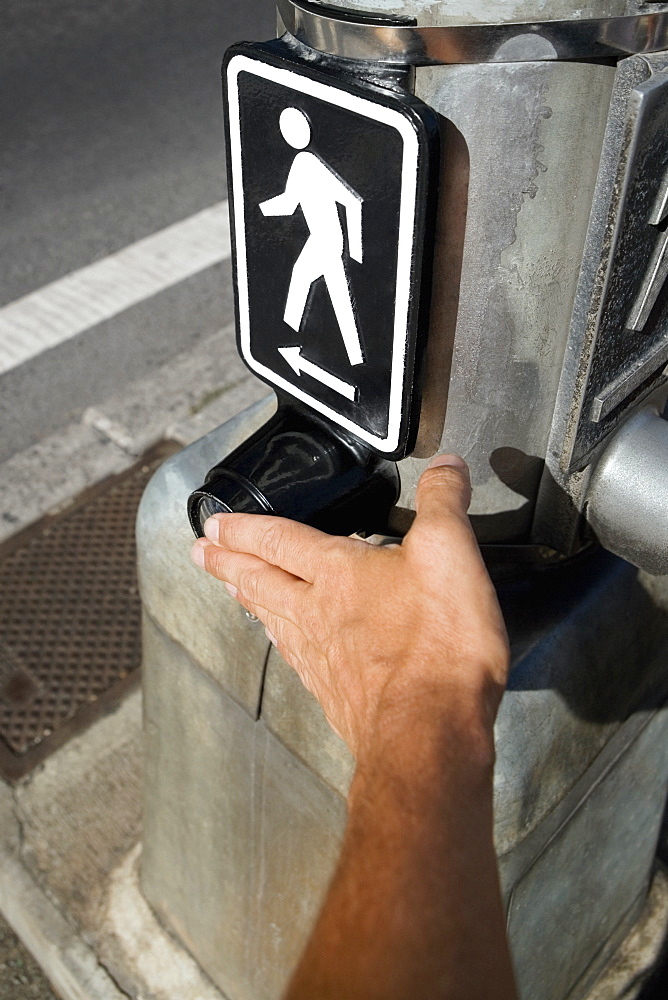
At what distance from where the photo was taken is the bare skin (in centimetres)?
76

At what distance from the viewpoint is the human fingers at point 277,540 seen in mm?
1048

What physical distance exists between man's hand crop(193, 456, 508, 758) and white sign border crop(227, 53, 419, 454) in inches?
4.0

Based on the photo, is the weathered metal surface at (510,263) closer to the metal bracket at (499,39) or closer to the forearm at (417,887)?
the metal bracket at (499,39)

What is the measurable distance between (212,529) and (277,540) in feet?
0.41

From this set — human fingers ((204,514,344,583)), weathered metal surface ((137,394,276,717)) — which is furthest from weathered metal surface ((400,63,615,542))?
weathered metal surface ((137,394,276,717))

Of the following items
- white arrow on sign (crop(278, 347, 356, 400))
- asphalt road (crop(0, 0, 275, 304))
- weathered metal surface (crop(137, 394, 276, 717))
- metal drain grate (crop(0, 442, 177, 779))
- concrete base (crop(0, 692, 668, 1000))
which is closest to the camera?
white arrow on sign (crop(278, 347, 356, 400))

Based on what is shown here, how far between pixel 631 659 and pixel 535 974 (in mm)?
603

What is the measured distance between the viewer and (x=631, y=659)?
1.42 meters

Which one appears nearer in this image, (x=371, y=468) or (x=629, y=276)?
(x=629, y=276)

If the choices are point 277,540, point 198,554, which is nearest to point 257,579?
point 277,540

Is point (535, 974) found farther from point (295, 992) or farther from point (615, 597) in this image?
point (295, 992)

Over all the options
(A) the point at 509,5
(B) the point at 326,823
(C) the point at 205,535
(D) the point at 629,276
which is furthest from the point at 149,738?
(A) the point at 509,5

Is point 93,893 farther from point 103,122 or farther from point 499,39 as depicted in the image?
point 103,122

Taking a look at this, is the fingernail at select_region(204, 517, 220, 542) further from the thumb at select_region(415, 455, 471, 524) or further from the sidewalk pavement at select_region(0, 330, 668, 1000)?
the sidewalk pavement at select_region(0, 330, 668, 1000)
